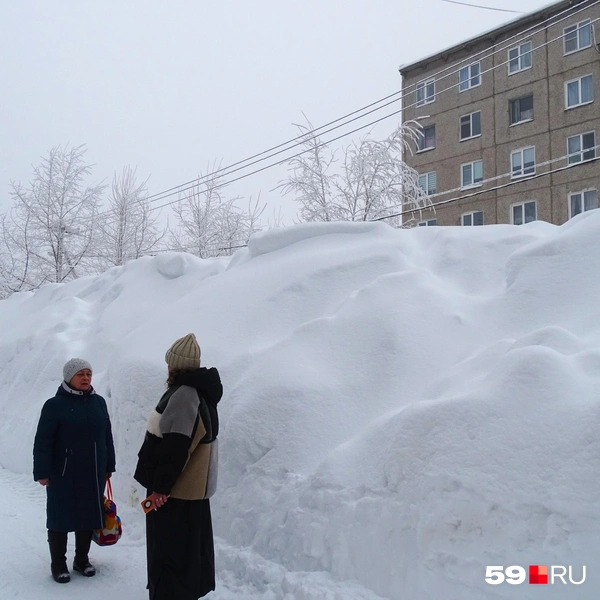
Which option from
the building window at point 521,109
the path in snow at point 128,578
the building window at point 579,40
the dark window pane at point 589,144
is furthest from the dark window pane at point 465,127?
the path in snow at point 128,578

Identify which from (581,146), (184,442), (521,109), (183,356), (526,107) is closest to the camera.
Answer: (184,442)

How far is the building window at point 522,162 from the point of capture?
77.7 ft

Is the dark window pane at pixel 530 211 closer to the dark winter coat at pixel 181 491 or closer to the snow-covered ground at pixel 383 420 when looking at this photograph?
the snow-covered ground at pixel 383 420

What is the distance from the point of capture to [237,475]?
4.64 meters

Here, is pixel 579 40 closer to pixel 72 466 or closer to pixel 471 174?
pixel 471 174

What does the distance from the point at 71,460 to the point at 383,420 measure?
2.12 metres

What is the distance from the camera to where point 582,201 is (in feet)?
72.1

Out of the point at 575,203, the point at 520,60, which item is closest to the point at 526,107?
the point at 520,60

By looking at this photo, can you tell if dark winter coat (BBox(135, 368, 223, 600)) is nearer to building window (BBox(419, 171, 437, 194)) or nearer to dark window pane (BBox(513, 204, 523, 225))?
dark window pane (BBox(513, 204, 523, 225))

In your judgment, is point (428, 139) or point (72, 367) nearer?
point (72, 367)

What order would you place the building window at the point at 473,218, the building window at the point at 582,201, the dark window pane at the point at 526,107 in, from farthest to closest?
the building window at the point at 473,218 → the dark window pane at the point at 526,107 → the building window at the point at 582,201

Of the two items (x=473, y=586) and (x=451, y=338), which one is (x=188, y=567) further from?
(x=451, y=338)

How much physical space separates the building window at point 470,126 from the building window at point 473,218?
10.6 feet

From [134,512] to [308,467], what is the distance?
1.90 m
